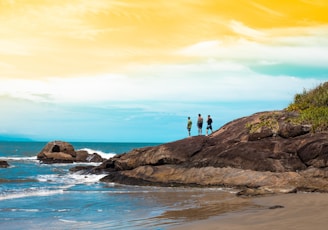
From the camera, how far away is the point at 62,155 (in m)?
59.0

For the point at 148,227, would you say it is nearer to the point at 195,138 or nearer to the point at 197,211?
the point at 197,211

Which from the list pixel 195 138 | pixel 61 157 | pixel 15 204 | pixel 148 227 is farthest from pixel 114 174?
pixel 61 157


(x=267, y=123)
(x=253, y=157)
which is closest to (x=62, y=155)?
(x=267, y=123)

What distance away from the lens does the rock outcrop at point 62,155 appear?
193ft

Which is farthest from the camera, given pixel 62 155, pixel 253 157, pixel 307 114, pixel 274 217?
pixel 62 155

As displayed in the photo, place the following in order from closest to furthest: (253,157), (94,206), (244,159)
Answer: (94,206), (253,157), (244,159)

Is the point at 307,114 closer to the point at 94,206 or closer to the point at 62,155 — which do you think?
the point at 94,206

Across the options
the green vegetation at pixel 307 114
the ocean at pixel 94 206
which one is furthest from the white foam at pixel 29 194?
the green vegetation at pixel 307 114

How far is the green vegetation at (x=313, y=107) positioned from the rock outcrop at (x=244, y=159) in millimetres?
579

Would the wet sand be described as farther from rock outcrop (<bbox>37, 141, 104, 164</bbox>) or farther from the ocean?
rock outcrop (<bbox>37, 141, 104, 164</bbox>)

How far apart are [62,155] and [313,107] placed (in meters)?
39.2

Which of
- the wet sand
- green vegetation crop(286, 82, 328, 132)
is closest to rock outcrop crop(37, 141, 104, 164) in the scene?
green vegetation crop(286, 82, 328, 132)

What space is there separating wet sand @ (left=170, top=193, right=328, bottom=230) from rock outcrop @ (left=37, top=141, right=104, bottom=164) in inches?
1751

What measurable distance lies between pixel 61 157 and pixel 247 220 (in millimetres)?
48554
